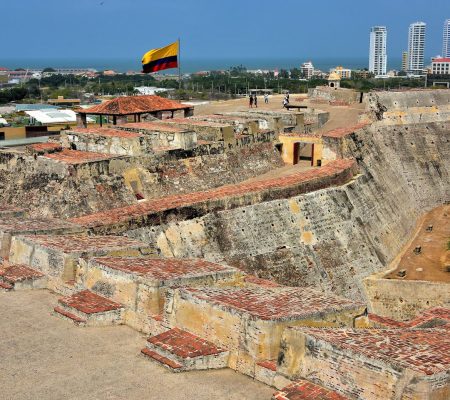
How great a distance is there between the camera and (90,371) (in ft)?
27.6

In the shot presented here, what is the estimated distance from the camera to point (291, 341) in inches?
319

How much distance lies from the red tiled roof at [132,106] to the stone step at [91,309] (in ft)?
62.7

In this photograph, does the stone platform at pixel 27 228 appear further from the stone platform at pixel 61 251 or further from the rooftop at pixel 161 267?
the rooftop at pixel 161 267

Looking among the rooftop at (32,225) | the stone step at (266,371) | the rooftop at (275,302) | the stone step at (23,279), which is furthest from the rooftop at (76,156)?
the stone step at (266,371)

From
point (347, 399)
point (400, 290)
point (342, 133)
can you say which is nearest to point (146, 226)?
point (400, 290)

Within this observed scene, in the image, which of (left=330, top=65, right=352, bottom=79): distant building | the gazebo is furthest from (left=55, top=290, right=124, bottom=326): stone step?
(left=330, top=65, right=352, bottom=79): distant building

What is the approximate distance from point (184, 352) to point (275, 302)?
1405mm

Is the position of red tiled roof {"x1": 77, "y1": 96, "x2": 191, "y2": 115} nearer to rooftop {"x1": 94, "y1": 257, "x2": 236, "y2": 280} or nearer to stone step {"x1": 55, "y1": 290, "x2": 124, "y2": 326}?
rooftop {"x1": 94, "y1": 257, "x2": 236, "y2": 280}

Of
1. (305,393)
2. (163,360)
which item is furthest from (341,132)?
(305,393)

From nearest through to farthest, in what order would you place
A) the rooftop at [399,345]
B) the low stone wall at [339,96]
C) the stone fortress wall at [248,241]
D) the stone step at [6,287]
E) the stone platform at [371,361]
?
the stone platform at [371,361] < the rooftop at [399,345] < the stone fortress wall at [248,241] < the stone step at [6,287] < the low stone wall at [339,96]

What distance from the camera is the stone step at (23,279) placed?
1153 centimetres

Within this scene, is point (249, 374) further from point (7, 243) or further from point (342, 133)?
point (342, 133)

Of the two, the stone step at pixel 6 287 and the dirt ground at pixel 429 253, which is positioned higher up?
the stone step at pixel 6 287

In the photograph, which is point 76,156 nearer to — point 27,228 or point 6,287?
point 27,228
